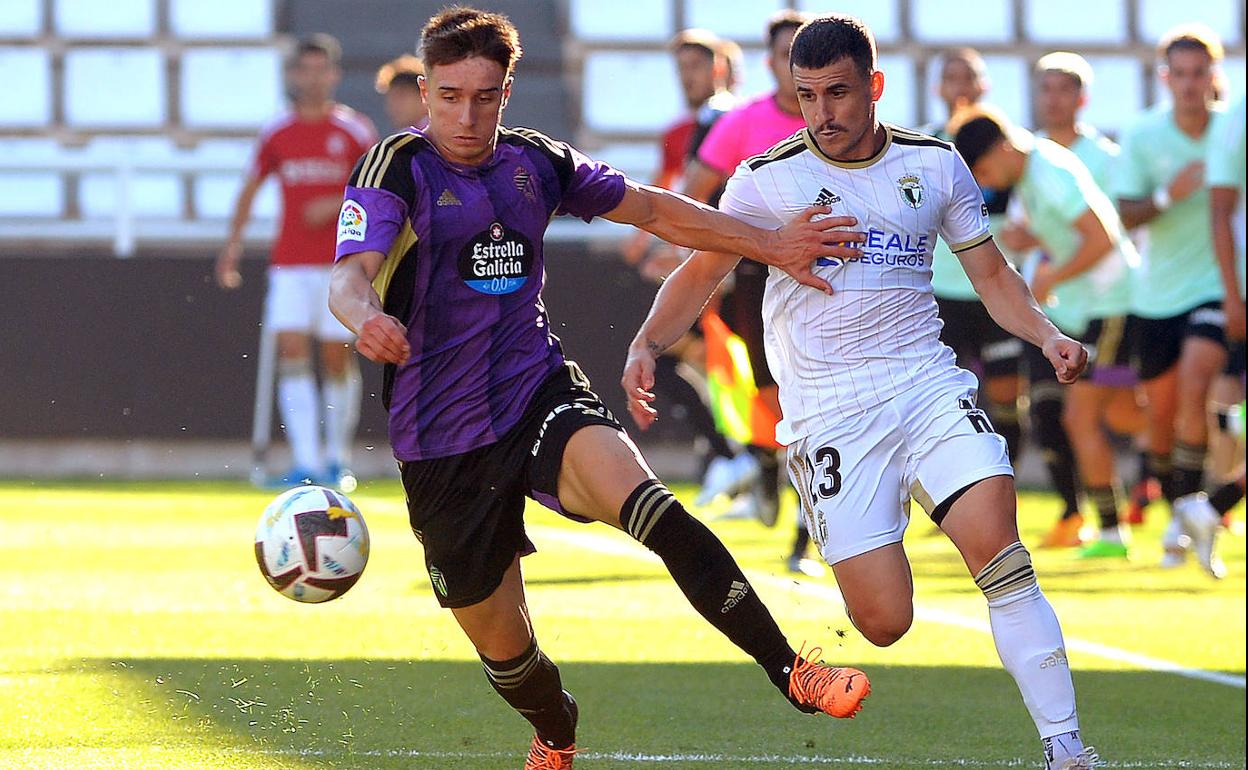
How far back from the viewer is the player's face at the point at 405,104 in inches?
500

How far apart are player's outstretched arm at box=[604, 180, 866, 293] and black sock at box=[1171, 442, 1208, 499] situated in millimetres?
5434

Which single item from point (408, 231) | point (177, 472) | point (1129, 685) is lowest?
point (177, 472)

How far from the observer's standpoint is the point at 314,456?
14.1 metres

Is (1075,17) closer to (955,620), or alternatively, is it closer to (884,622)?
(955,620)

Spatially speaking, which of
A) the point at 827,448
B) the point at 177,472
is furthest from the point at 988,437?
the point at 177,472

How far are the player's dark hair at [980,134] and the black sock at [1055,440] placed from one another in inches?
77.6

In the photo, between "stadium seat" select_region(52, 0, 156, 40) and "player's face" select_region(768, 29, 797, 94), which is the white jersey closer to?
"player's face" select_region(768, 29, 797, 94)

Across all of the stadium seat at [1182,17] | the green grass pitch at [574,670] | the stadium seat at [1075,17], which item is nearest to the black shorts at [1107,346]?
the green grass pitch at [574,670]

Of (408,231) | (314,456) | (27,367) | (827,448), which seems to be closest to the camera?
(408,231)

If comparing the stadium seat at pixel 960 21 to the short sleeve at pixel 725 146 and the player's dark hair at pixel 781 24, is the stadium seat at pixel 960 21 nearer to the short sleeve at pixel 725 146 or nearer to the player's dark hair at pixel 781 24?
the short sleeve at pixel 725 146

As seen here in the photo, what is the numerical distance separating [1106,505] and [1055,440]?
709mm

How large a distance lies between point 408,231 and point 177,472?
12.0 meters

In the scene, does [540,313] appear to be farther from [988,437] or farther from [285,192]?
[285,192]

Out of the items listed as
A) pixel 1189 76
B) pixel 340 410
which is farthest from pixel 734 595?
pixel 340 410
